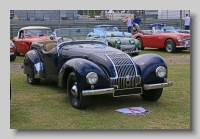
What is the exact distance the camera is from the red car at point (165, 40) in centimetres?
1542

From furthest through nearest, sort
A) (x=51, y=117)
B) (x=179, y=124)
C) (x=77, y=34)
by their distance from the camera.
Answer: (x=77, y=34), (x=51, y=117), (x=179, y=124)

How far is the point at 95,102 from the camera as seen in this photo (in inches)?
253

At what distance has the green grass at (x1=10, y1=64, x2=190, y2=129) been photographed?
511cm

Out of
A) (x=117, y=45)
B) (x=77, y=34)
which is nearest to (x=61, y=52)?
(x=77, y=34)

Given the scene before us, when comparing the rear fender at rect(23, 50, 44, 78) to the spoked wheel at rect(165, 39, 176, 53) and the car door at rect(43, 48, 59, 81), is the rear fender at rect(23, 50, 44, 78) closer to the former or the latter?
the car door at rect(43, 48, 59, 81)

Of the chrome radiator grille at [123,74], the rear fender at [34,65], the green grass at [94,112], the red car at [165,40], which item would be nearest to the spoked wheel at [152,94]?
the green grass at [94,112]

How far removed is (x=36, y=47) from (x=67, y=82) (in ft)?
8.59

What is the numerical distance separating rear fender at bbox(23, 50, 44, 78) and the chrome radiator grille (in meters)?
2.49

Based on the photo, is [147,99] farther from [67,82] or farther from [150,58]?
[67,82]

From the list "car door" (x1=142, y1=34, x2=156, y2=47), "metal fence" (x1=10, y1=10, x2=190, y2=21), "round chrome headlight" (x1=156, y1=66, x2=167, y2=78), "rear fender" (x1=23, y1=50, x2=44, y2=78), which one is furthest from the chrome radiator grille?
"car door" (x1=142, y1=34, x2=156, y2=47)

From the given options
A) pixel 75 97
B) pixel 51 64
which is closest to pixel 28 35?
pixel 51 64

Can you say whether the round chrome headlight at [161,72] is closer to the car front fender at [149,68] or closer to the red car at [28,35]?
the car front fender at [149,68]

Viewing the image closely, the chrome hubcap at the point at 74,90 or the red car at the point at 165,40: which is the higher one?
the red car at the point at 165,40

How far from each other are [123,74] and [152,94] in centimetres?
90
